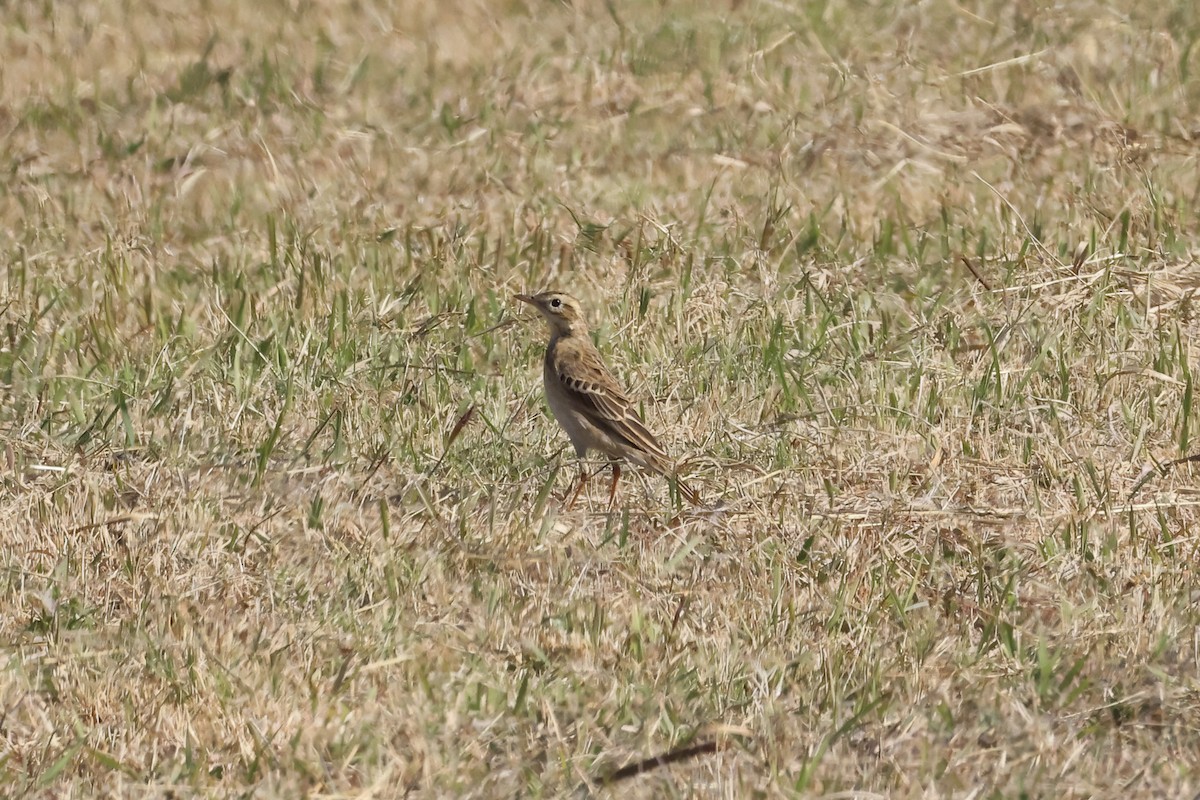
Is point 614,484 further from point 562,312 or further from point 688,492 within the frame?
point 562,312

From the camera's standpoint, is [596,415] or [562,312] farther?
[562,312]

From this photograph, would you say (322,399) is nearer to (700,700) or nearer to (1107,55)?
(700,700)

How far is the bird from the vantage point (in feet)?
20.4

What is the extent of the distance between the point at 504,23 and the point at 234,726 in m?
7.89

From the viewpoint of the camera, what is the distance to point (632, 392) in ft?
23.2

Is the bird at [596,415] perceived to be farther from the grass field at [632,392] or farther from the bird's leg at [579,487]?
the grass field at [632,392]

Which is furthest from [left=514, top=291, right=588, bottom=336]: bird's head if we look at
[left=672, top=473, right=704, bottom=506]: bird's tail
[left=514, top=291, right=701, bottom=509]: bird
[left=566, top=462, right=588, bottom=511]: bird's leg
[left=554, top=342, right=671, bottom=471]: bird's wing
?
[left=672, top=473, right=704, bottom=506]: bird's tail

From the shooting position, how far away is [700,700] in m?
4.80

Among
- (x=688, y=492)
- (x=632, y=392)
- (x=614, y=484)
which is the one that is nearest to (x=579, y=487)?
(x=614, y=484)

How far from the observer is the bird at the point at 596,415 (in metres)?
6.22

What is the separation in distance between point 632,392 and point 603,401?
0.78 m

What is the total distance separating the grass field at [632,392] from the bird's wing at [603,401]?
0.17 meters

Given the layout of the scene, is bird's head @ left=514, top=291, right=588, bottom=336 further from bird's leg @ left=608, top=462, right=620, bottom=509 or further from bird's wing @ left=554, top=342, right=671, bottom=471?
bird's leg @ left=608, top=462, right=620, bottom=509

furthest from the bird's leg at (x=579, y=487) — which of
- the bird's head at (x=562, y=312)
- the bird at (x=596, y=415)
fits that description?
the bird's head at (x=562, y=312)
